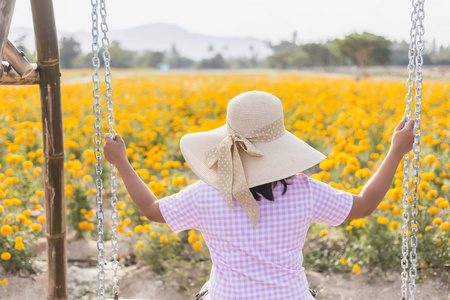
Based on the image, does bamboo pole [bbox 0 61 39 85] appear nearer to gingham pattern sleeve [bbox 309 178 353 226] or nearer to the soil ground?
gingham pattern sleeve [bbox 309 178 353 226]

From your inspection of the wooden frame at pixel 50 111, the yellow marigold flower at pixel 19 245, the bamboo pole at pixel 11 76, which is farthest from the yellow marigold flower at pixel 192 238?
the bamboo pole at pixel 11 76

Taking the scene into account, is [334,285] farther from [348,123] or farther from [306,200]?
[348,123]

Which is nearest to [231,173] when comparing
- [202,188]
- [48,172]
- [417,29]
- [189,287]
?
[202,188]

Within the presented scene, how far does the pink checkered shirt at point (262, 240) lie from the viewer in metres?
1.64

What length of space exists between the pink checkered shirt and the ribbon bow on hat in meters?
0.05

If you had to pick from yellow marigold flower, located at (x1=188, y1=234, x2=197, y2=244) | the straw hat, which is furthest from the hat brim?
yellow marigold flower, located at (x1=188, y1=234, x2=197, y2=244)

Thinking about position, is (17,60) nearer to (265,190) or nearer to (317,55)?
(265,190)

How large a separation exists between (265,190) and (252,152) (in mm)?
142

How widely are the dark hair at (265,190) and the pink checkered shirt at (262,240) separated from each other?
0.01 m

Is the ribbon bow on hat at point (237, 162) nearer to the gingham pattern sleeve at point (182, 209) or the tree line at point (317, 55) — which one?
the gingham pattern sleeve at point (182, 209)

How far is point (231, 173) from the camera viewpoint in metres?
1.64

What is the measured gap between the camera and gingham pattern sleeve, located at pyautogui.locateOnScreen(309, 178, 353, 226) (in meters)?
1.71

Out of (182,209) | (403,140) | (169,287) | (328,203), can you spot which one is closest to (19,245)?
(169,287)

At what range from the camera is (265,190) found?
1676mm
